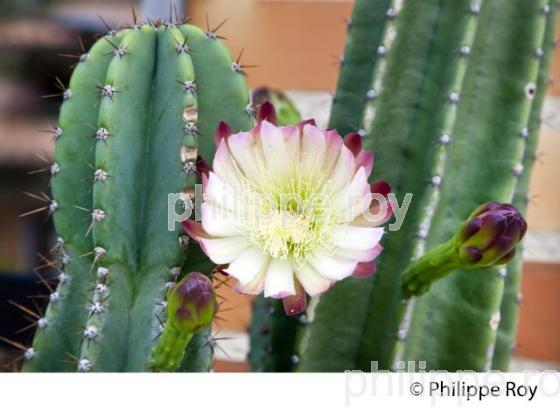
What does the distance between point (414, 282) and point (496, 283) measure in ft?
0.42

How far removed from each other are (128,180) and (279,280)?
0.56ft

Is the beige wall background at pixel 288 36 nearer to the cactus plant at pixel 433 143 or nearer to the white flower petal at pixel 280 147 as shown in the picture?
the cactus plant at pixel 433 143

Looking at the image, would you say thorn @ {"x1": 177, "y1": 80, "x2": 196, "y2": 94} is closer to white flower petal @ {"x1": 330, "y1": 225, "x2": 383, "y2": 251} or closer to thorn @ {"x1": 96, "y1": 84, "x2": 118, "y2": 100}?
thorn @ {"x1": 96, "y1": 84, "x2": 118, "y2": 100}

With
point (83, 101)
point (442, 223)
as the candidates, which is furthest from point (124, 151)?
point (442, 223)

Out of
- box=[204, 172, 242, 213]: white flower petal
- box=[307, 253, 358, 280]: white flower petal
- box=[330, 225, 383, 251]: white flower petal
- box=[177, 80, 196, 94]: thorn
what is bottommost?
box=[307, 253, 358, 280]: white flower petal

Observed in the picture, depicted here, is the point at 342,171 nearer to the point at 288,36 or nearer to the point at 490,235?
the point at 490,235

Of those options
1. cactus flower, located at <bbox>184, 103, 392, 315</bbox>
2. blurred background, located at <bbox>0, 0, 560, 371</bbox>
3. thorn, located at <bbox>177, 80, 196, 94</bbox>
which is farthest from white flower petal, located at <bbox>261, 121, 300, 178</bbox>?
blurred background, located at <bbox>0, 0, 560, 371</bbox>

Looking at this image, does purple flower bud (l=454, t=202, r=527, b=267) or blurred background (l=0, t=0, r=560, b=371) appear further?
blurred background (l=0, t=0, r=560, b=371)

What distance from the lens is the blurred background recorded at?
50.9 inches

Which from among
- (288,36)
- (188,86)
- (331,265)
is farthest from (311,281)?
(288,36)

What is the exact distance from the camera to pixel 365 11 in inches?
29.5

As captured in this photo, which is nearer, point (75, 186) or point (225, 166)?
point (225, 166)

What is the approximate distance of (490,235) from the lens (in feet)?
Result: 1.71
